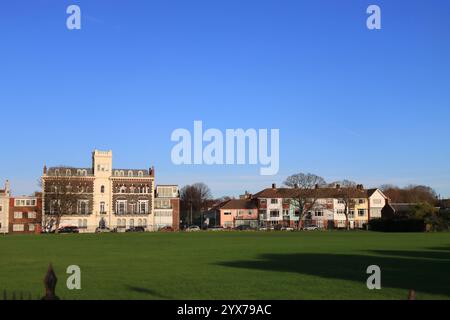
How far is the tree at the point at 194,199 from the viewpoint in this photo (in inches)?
7357

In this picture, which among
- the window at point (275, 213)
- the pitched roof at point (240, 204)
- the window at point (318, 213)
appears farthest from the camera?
the pitched roof at point (240, 204)

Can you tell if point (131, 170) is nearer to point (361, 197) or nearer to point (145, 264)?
point (361, 197)

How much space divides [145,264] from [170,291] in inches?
509

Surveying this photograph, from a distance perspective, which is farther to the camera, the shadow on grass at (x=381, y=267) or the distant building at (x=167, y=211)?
the distant building at (x=167, y=211)

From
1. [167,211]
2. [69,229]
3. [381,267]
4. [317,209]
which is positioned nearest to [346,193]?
[317,209]

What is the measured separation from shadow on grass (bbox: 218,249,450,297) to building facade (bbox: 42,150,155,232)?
334ft

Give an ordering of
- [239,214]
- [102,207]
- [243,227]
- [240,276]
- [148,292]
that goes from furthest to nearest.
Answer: [239,214]
[243,227]
[102,207]
[240,276]
[148,292]

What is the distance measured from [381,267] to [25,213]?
117m

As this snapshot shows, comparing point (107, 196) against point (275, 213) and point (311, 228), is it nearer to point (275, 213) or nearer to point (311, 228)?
point (275, 213)

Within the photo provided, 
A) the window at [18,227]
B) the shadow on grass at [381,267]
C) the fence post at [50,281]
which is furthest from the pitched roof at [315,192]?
the fence post at [50,281]

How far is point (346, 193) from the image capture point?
150750 mm

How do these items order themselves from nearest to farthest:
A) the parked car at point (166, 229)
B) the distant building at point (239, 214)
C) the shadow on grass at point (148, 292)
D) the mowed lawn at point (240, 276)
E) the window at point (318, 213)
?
the shadow on grass at point (148, 292) < the mowed lawn at point (240, 276) < the parked car at point (166, 229) < the window at point (318, 213) < the distant building at point (239, 214)

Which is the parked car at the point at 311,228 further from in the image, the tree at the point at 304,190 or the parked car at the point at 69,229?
the parked car at the point at 69,229

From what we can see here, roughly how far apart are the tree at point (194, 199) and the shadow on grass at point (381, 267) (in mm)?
145384
